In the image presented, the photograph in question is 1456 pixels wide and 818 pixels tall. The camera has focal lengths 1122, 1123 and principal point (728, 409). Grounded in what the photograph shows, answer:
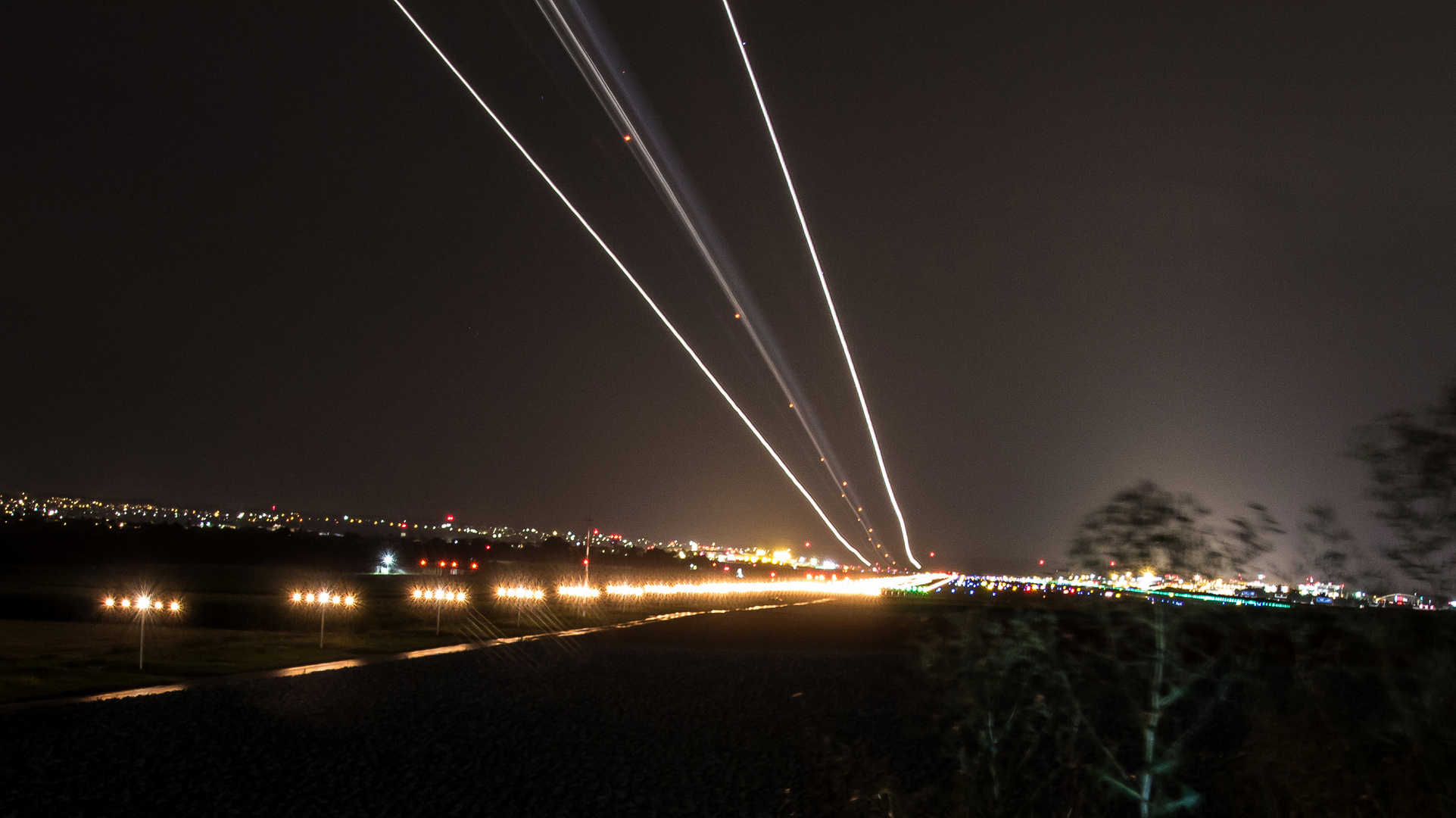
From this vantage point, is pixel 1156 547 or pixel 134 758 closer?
pixel 1156 547

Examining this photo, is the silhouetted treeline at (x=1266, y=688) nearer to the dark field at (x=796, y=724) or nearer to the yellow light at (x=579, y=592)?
the dark field at (x=796, y=724)

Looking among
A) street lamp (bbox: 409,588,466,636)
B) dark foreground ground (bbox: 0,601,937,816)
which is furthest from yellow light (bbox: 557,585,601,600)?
dark foreground ground (bbox: 0,601,937,816)

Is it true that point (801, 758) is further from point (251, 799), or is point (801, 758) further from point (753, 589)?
point (753, 589)

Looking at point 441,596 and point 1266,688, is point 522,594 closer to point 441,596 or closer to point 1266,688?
point 441,596

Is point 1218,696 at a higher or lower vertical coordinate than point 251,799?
higher

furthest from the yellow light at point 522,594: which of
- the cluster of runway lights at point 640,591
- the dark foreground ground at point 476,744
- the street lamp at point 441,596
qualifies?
the dark foreground ground at point 476,744

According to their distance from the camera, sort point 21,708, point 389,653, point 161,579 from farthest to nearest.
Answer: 1. point 161,579
2. point 389,653
3. point 21,708

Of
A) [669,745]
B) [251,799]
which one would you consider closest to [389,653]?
[669,745]

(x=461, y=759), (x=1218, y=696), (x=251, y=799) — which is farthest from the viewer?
(x=461, y=759)

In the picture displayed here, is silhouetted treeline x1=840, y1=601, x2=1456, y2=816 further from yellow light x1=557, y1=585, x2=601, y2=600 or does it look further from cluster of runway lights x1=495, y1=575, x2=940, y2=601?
yellow light x1=557, y1=585, x2=601, y2=600
